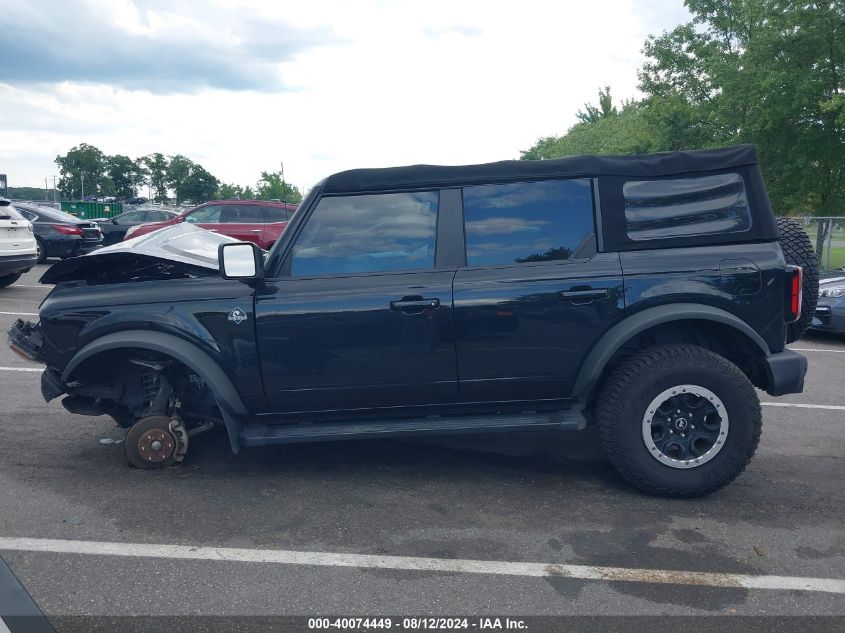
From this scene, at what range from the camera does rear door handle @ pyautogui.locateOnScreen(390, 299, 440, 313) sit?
4.11 meters

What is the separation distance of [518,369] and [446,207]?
106 centimetres

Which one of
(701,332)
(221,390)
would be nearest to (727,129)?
(701,332)

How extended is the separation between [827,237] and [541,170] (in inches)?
570

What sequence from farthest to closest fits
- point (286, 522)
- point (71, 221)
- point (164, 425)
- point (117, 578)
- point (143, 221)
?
1. point (143, 221)
2. point (71, 221)
3. point (164, 425)
4. point (286, 522)
5. point (117, 578)

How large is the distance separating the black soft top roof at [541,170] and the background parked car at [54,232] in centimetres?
1472

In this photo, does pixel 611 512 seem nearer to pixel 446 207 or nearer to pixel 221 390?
pixel 446 207

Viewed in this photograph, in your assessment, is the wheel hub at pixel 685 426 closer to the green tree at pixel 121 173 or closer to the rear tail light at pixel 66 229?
the rear tail light at pixel 66 229

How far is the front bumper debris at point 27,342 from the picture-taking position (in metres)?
4.62

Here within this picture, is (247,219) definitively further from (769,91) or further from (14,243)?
(769,91)

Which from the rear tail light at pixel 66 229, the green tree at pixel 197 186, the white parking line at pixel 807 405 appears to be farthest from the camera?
the green tree at pixel 197 186

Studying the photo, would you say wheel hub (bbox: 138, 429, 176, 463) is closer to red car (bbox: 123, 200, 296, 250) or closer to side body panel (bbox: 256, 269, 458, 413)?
side body panel (bbox: 256, 269, 458, 413)

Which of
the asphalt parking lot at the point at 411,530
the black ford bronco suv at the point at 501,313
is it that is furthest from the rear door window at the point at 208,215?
the black ford bronco suv at the point at 501,313

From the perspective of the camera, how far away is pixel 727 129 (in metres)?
23.3

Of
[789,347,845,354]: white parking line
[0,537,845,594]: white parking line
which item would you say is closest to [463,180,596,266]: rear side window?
[0,537,845,594]: white parking line
